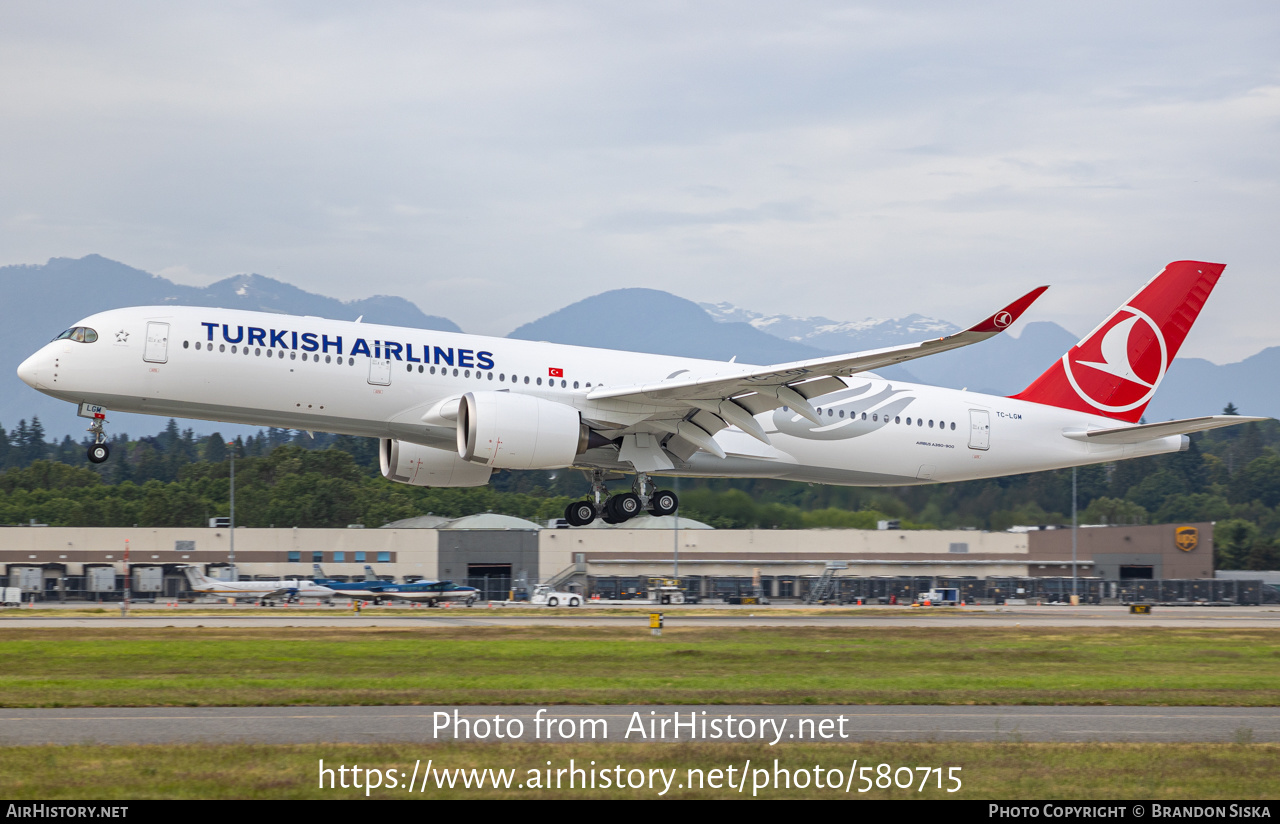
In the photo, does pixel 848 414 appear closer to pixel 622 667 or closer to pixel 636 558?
pixel 622 667

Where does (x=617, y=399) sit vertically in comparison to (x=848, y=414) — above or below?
above

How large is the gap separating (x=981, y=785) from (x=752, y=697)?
366 inches

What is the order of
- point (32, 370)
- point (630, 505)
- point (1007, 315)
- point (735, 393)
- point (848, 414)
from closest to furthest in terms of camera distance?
point (1007, 315) → point (32, 370) → point (735, 393) → point (630, 505) → point (848, 414)

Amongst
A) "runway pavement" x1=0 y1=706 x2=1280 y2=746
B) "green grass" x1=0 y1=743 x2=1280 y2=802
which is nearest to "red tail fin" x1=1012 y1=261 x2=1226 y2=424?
"runway pavement" x1=0 y1=706 x2=1280 y2=746

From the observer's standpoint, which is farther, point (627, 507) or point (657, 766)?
point (627, 507)

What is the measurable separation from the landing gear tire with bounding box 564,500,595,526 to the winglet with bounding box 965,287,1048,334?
13.6 metres

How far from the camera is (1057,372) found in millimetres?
39000

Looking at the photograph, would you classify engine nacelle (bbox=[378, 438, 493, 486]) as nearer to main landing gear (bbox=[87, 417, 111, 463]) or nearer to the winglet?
main landing gear (bbox=[87, 417, 111, 463])

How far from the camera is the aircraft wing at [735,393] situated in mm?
30000

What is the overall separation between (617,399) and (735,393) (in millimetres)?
3085

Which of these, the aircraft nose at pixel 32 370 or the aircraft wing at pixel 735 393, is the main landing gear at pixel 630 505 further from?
the aircraft nose at pixel 32 370

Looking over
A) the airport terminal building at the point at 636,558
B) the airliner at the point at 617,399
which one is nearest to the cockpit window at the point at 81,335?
the airliner at the point at 617,399

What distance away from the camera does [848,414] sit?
1416 inches

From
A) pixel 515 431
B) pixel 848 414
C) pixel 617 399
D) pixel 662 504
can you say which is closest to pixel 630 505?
pixel 662 504
